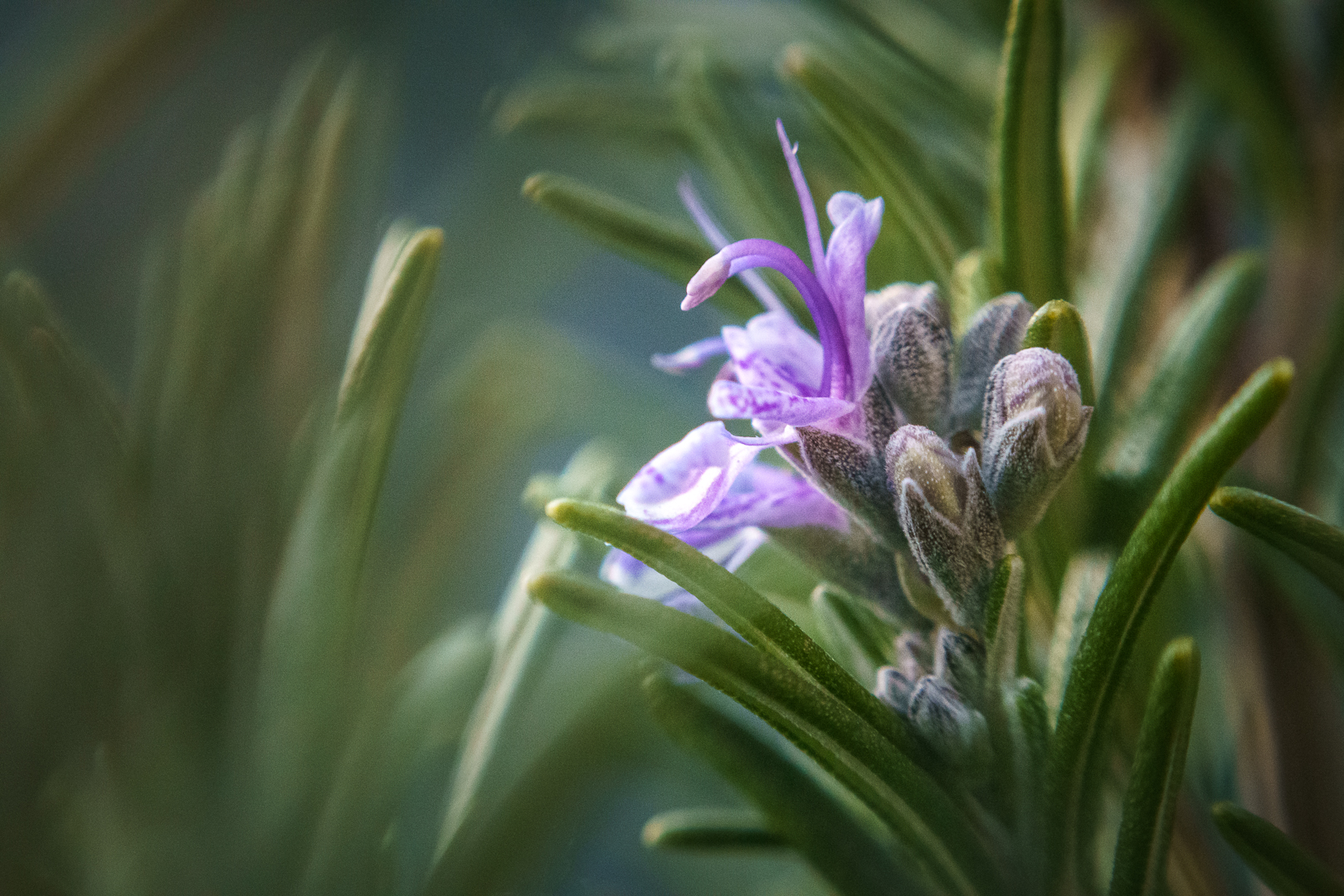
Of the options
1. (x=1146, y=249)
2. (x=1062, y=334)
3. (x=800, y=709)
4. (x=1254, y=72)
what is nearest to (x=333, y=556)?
(x=800, y=709)

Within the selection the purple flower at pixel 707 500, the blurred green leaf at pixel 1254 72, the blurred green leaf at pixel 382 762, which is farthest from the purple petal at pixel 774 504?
the blurred green leaf at pixel 1254 72

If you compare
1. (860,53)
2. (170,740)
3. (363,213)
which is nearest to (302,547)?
(170,740)

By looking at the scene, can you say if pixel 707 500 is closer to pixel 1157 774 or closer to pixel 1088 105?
pixel 1157 774

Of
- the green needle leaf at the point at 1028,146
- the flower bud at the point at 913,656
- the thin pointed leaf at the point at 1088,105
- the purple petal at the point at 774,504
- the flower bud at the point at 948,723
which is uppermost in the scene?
the thin pointed leaf at the point at 1088,105

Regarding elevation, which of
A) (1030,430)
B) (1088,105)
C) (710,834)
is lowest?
(710,834)

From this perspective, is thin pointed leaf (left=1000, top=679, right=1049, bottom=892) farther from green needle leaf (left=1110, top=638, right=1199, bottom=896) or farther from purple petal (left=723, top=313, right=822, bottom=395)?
purple petal (left=723, top=313, right=822, bottom=395)

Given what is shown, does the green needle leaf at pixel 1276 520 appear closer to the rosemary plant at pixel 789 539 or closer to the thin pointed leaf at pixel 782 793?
the rosemary plant at pixel 789 539
